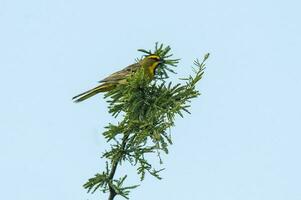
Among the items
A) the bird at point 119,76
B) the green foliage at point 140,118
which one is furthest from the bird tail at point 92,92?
the green foliage at point 140,118

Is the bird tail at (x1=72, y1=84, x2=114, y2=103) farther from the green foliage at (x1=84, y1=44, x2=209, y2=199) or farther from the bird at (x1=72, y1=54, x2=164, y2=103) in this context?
the green foliage at (x1=84, y1=44, x2=209, y2=199)

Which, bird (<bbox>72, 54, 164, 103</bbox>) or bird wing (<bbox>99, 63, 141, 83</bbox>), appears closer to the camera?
bird (<bbox>72, 54, 164, 103</bbox>)

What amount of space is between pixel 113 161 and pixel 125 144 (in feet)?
0.63

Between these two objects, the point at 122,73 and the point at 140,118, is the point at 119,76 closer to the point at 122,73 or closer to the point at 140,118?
the point at 122,73

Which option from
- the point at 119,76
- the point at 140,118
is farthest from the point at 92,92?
the point at 140,118

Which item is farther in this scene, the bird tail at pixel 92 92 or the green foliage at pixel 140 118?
the bird tail at pixel 92 92

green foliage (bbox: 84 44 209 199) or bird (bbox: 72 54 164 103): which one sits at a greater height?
bird (bbox: 72 54 164 103)

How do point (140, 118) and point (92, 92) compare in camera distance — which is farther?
point (92, 92)

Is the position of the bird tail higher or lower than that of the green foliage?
higher

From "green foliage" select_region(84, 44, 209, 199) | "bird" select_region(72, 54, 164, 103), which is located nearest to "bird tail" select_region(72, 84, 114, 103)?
"bird" select_region(72, 54, 164, 103)

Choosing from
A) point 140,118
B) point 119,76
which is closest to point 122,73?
point 119,76

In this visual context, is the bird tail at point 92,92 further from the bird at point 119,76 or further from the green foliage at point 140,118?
the green foliage at point 140,118

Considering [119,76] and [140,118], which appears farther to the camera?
[119,76]

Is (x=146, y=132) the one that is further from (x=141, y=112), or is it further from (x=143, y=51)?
(x=143, y=51)
